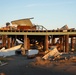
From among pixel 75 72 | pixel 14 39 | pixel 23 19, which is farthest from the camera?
pixel 23 19

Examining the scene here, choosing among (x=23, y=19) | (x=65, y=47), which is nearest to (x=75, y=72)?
(x=65, y=47)

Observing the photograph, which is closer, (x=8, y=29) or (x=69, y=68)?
Answer: (x=69, y=68)

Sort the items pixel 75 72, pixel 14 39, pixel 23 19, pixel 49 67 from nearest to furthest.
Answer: pixel 75 72
pixel 49 67
pixel 14 39
pixel 23 19

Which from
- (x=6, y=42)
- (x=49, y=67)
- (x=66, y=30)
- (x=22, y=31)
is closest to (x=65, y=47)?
(x=66, y=30)

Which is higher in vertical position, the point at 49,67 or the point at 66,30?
the point at 66,30

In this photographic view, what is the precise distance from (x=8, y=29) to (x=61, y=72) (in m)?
37.6

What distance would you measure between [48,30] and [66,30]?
3.54 metres

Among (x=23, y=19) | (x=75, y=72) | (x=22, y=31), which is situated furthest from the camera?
(x=23, y=19)

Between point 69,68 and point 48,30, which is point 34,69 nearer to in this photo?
point 69,68

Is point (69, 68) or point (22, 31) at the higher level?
point (22, 31)

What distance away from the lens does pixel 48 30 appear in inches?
2151

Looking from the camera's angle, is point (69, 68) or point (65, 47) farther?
point (65, 47)

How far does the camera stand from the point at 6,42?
202 ft

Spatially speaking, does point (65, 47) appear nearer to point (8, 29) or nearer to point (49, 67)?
point (8, 29)
